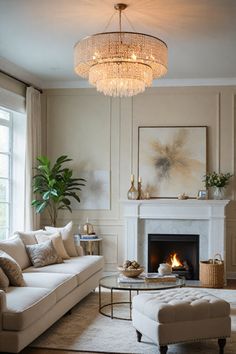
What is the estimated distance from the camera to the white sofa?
3852 millimetres

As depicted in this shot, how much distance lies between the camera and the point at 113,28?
208 inches

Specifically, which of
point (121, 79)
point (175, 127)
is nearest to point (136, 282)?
point (121, 79)

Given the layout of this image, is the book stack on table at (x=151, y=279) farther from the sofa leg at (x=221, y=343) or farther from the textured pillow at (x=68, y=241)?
the textured pillow at (x=68, y=241)

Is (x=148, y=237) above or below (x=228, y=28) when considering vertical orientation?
below

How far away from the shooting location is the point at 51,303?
4539mm

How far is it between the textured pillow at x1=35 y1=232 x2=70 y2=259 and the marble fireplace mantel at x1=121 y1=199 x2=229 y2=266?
1.43 m

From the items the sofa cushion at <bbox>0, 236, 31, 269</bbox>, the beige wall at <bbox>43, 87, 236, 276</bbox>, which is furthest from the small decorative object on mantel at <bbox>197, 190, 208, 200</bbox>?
the sofa cushion at <bbox>0, 236, 31, 269</bbox>

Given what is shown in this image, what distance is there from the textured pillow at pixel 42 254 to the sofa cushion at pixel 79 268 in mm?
85

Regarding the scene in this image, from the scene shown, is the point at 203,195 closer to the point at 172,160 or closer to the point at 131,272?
the point at 172,160

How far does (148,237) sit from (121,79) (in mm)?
3447

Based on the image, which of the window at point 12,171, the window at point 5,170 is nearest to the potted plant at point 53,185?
the window at point 12,171

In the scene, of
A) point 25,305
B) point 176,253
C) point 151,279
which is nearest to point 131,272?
point 151,279

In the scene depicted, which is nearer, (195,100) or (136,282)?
(136,282)

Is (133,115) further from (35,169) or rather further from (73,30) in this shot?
(73,30)
